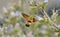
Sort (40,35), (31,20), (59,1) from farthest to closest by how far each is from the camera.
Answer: (59,1)
(31,20)
(40,35)

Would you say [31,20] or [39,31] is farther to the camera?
[31,20]

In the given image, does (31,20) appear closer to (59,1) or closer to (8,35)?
(8,35)

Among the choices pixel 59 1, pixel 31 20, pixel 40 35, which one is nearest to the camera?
pixel 40 35

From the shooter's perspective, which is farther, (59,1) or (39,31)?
(59,1)

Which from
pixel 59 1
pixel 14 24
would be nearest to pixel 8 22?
pixel 14 24

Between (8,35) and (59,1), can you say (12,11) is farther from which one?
(59,1)

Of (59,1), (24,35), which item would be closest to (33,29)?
(24,35)

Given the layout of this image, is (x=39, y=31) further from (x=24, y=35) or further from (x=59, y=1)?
(x=59, y=1)
